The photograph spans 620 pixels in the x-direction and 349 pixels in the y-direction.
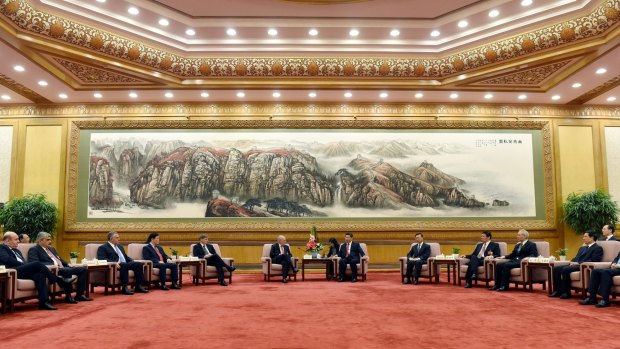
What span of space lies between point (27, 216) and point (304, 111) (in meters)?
7.25

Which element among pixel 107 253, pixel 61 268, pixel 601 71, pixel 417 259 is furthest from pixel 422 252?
pixel 61 268

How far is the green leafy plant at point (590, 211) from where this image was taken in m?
12.8

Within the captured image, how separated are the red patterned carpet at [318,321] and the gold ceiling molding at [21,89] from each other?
6.39 meters

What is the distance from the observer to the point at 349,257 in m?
11.1

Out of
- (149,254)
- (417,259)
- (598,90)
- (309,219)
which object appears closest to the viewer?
(149,254)

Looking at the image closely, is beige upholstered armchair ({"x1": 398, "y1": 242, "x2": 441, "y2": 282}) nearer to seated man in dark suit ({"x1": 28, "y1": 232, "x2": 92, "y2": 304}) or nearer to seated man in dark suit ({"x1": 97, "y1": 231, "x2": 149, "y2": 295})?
seated man in dark suit ({"x1": 97, "y1": 231, "x2": 149, "y2": 295})

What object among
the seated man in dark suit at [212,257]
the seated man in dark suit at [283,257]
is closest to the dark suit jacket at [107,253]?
the seated man in dark suit at [212,257]

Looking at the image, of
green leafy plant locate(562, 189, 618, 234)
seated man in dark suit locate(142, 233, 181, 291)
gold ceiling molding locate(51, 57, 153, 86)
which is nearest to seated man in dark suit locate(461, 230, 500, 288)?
green leafy plant locate(562, 189, 618, 234)

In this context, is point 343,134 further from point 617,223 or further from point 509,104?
point 617,223

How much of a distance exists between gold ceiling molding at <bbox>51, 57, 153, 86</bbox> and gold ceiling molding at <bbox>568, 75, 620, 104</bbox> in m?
10.6

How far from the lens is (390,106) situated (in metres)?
14.0

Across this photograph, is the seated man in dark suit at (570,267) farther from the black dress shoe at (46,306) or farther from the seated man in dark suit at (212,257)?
the black dress shoe at (46,306)

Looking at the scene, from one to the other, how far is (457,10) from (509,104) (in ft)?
15.7

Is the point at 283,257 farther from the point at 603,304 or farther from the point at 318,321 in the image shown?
the point at 603,304
